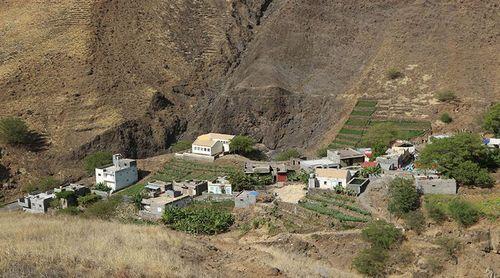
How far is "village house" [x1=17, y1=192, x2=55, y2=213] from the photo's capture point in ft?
105

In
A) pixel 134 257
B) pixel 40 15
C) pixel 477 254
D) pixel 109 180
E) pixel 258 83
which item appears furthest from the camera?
pixel 40 15

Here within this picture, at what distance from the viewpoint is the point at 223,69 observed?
182 ft

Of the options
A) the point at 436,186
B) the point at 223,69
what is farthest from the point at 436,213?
the point at 223,69

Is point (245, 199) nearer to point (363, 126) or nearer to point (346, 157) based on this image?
point (346, 157)

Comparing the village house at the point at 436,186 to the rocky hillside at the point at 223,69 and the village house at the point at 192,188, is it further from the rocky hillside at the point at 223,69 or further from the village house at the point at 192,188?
the rocky hillside at the point at 223,69

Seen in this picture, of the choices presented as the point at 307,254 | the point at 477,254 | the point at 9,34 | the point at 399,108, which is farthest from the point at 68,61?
the point at 477,254

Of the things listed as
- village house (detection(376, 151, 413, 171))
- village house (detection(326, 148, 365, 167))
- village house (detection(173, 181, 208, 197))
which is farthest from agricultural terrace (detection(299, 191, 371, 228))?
village house (detection(173, 181, 208, 197))

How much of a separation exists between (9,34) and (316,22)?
29.3 metres

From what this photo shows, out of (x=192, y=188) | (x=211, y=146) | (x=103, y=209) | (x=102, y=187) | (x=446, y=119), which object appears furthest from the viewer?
(x=446, y=119)

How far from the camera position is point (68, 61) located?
48344 mm

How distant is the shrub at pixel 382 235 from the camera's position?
70.2ft

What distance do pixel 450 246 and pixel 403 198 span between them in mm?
3050

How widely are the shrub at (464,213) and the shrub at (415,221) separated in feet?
3.99

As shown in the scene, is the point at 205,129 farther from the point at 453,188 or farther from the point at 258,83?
the point at 453,188
